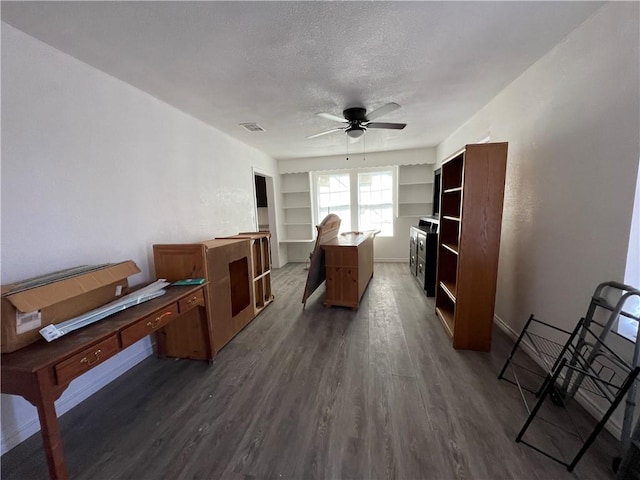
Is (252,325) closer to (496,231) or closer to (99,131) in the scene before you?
(99,131)

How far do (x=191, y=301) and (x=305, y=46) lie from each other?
2.14 meters

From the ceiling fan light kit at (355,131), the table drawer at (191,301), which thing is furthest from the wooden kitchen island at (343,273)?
the table drawer at (191,301)

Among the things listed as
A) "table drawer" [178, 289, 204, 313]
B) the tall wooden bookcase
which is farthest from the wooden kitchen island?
"table drawer" [178, 289, 204, 313]

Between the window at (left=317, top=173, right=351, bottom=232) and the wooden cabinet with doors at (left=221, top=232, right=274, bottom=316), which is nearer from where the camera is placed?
the wooden cabinet with doors at (left=221, top=232, right=274, bottom=316)

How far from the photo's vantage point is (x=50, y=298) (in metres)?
1.33

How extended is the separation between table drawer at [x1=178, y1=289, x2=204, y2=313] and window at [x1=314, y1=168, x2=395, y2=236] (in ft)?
13.6

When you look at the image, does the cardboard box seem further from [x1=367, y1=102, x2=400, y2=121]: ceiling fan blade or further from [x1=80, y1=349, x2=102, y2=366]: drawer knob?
[x1=367, y1=102, x2=400, y2=121]: ceiling fan blade

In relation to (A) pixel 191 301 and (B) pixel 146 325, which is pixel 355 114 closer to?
(A) pixel 191 301

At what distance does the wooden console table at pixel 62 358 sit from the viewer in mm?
1114

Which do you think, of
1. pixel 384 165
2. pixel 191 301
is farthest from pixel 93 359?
pixel 384 165

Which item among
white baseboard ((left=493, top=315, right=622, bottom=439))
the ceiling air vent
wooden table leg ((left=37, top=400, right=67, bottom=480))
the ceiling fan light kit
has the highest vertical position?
the ceiling air vent

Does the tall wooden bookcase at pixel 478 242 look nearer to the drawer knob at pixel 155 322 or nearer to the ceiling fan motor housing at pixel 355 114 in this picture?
the ceiling fan motor housing at pixel 355 114

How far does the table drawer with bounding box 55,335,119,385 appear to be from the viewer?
1186 mm

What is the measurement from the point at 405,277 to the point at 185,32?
4.46m
